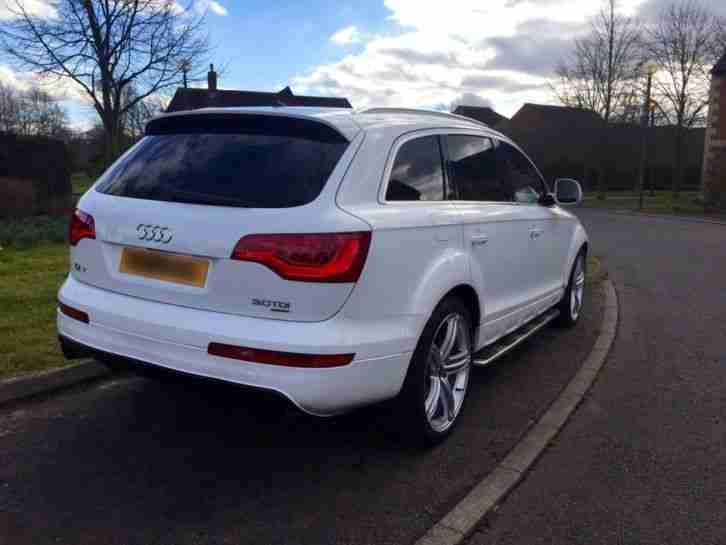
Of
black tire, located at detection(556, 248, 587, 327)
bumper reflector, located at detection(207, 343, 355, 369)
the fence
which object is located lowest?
black tire, located at detection(556, 248, 587, 327)

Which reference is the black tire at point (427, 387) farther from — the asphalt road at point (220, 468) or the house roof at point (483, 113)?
the house roof at point (483, 113)

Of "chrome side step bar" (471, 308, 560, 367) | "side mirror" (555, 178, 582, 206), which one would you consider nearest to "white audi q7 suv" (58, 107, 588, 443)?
"chrome side step bar" (471, 308, 560, 367)

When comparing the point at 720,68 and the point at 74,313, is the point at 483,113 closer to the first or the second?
the point at 720,68

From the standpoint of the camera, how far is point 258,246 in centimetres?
285

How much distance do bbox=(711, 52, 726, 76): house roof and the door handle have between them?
3848 centimetres

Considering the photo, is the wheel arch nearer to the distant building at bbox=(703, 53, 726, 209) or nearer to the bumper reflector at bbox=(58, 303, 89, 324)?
the bumper reflector at bbox=(58, 303, 89, 324)

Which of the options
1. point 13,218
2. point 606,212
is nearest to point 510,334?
point 13,218

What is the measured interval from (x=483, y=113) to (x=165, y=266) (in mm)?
68645

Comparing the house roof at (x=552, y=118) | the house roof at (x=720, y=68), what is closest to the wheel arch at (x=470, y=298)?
the house roof at (x=552, y=118)

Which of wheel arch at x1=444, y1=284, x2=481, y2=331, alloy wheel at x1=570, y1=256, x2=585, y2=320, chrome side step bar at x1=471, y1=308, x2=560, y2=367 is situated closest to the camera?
wheel arch at x1=444, y1=284, x2=481, y2=331

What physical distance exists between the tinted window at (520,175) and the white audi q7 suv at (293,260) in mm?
1008

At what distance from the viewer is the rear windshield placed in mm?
3025

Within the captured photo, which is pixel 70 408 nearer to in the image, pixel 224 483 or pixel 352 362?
pixel 224 483

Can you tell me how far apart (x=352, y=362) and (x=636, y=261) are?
10617 mm
